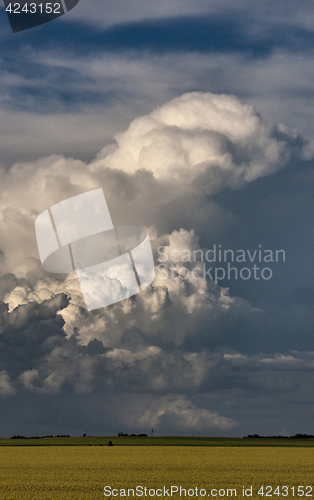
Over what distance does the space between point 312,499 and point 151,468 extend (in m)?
32.4

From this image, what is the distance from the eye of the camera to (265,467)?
247 ft

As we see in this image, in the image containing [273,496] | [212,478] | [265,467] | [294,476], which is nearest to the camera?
[273,496]

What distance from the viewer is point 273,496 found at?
150ft

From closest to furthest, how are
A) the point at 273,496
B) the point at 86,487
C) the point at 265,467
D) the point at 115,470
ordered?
1. the point at 273,496
2. the point at 86,487
3. the point at 115,470
4. the point at 265,467

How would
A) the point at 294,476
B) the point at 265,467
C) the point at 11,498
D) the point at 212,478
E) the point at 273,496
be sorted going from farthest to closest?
the point at 265,467
the point at 294,476
the point at 212,478
the point at 273,496
the point at 11,498

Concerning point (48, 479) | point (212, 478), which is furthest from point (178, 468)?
point (48, 479)

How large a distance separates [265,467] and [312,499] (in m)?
33.2

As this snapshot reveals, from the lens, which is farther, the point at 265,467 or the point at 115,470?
the point at 265,467

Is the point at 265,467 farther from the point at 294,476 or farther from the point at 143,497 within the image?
the point at 143,497

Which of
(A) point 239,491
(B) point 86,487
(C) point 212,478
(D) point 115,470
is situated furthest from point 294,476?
(B) point 86,487

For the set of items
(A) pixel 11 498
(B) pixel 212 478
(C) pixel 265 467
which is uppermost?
(A) pixel 11 498

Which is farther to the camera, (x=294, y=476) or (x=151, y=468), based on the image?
(x=151, y=468)

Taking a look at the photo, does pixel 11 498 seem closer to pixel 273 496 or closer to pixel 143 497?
pixel 143 497

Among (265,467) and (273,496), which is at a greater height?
(273,496)
